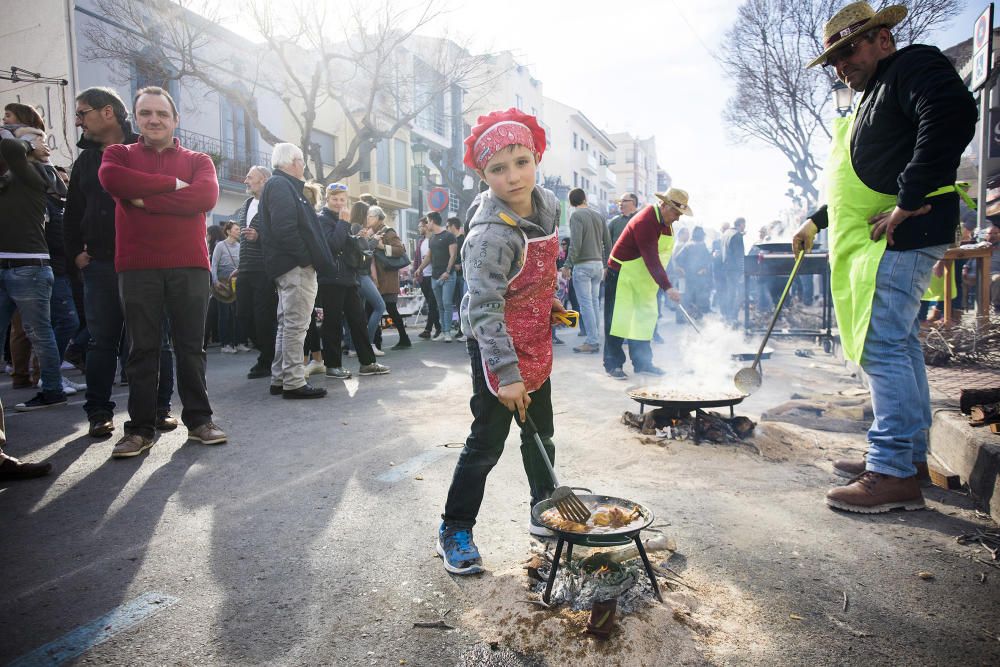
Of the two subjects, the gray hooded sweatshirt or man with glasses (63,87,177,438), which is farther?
man with glasses (63,87,177,438)

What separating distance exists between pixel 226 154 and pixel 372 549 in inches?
879

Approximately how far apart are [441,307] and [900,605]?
9515mm

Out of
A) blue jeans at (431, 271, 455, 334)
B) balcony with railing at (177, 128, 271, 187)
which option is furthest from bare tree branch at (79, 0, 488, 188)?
blue jeans at (431, 271, 455, 334)

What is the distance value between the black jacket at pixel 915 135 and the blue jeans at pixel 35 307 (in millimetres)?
6143

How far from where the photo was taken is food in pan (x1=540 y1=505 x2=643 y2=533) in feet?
6.72

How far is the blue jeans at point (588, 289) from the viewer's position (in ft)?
28.9

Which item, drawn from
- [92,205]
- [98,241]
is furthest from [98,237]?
[92,205]

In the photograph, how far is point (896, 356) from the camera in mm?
2967

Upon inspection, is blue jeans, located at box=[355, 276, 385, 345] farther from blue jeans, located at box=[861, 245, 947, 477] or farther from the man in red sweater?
blue jeans, located at box=[861, 245, 947, 477]

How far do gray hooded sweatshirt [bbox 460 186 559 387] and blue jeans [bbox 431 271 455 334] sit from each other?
25.8 feet

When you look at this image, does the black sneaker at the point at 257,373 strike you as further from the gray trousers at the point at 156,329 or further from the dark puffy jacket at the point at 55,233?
the gray trousers at the point at 156,329

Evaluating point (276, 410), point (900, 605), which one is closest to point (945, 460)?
point (900, 605)

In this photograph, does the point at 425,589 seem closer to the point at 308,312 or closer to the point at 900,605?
the point at 900,605

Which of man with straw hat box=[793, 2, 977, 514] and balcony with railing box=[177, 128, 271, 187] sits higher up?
balcony with railing box=[177, 128, 271, 187]
